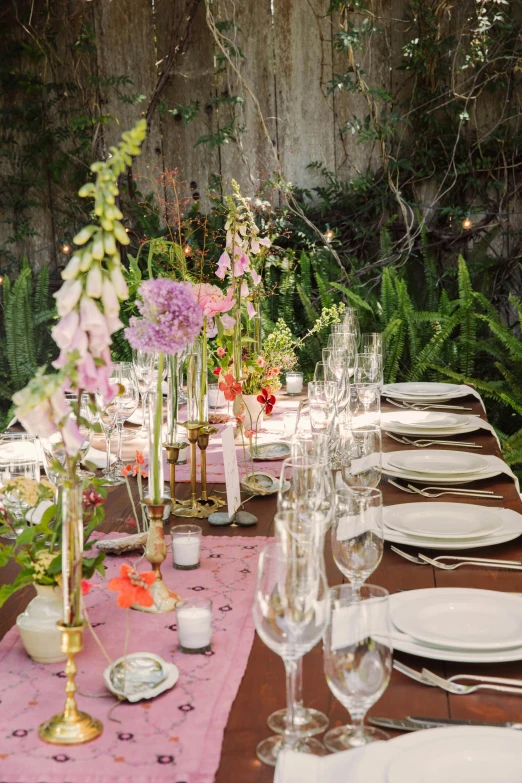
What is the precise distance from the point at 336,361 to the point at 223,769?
1427 millimetres

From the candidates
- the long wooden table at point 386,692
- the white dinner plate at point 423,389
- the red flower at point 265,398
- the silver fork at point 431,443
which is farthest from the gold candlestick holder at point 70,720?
the white dinner plate at point 423,389

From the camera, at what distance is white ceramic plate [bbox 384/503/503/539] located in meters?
1.42

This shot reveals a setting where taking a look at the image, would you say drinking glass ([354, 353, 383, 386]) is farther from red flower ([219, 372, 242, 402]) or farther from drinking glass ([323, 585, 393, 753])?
drinking glass ([323, 585, 393, 753])

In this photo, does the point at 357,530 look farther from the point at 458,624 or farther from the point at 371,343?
the point at 371,343

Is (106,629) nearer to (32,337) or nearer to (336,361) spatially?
(336,361)

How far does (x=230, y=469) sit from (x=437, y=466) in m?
0.55

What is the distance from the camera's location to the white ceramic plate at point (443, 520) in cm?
142

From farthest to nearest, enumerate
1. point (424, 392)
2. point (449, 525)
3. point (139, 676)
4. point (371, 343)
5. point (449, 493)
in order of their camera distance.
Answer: point (424, 392)
point (371, 343)
point (449, 493)
point (449, 525)
point (139, 676)

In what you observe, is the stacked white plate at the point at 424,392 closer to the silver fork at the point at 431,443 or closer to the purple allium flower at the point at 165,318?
the silver fork at the point at 431,443

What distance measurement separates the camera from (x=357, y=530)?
3.59 ft

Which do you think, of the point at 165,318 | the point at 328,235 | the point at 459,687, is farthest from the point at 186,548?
the point at 328,235

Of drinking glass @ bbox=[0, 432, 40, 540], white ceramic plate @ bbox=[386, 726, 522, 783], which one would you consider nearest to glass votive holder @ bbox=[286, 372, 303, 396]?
drinking glass @ bbox=[0, 432, 40, 540]

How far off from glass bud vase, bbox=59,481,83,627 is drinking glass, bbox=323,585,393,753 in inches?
10.0

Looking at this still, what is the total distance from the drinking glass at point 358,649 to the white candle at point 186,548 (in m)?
0.56
